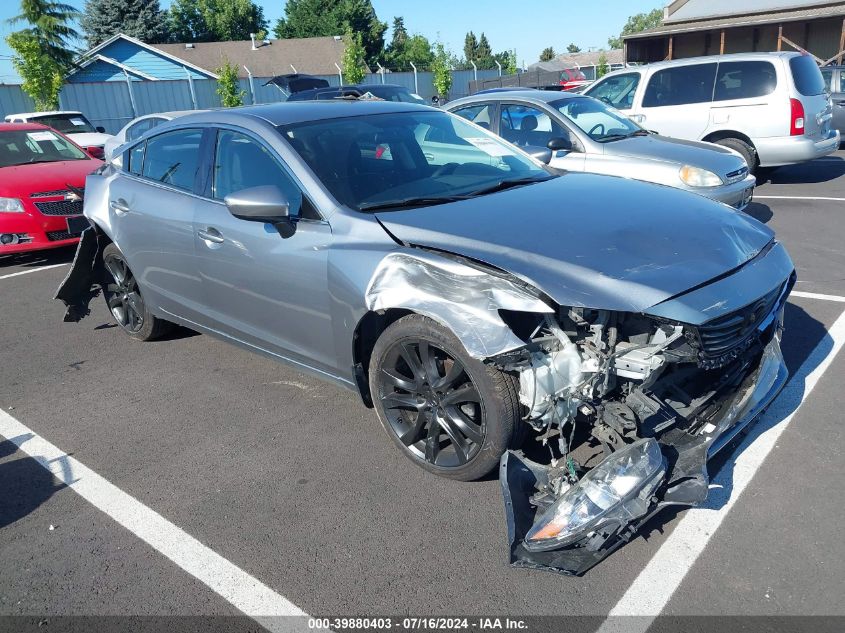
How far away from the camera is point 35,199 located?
8.16 meters

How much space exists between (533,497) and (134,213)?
3.51 meters

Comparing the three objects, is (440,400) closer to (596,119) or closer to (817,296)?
(817,296)

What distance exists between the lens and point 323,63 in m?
49.6

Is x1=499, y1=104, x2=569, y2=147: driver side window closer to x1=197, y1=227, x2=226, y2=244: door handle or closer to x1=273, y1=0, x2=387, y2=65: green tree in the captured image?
x1=197, y1=227, x2=226, y2=244: door handle

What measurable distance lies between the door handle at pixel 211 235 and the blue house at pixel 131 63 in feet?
129

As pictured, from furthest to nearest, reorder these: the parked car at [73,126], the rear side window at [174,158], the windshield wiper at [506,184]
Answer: the parked car at [73,126] < the rear side window at [174,158] < the windshield wiper at [506,184]

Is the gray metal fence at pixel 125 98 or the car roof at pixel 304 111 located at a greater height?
the car roof at pixel 304 111

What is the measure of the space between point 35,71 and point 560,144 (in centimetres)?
2109

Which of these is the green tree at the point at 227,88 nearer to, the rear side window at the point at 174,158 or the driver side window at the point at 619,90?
the driver side window at the point at 619,90

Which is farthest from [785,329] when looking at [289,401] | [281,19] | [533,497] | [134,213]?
[281,19]

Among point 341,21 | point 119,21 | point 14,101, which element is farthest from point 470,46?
point 14,101

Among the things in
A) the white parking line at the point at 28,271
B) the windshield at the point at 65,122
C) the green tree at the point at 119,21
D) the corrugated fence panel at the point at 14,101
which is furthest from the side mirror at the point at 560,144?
the green tree at the point at 119,21

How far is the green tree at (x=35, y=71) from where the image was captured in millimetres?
22203

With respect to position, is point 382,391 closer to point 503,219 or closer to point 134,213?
point 503,219
